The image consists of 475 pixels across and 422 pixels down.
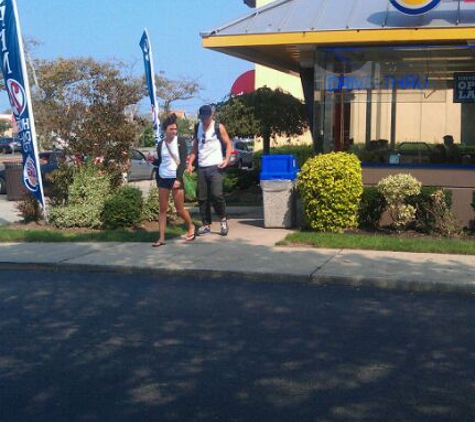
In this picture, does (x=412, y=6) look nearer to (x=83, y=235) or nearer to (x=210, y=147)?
(x=210, y=147)

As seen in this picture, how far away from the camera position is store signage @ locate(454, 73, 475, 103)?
11.9m

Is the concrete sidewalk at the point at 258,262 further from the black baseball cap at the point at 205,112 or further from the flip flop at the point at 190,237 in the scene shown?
the black baseball cap at the point at 205,112

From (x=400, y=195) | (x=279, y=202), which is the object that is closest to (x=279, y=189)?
(x=279, y=202)

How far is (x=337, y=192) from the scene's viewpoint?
35.7 feet

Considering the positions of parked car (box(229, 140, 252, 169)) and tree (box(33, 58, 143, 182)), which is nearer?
tree (box(33, 58, 143, 182))

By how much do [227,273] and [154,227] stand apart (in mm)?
4276

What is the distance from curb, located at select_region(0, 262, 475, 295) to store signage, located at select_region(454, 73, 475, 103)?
503 cm

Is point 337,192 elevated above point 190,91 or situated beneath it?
situated beneath

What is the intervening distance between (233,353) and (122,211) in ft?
22.1

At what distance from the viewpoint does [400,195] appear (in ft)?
35.4

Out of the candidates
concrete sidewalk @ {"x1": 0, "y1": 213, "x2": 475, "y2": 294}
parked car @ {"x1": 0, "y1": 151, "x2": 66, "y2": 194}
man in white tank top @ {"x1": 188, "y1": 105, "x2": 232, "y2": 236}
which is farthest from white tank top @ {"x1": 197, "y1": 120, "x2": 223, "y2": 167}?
parked car @ {"x1": 0, "y1": 151, "x2": 66, "y2": 194}

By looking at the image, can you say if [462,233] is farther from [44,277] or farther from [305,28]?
[44,277]

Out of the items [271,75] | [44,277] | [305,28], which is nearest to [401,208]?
[305,28]

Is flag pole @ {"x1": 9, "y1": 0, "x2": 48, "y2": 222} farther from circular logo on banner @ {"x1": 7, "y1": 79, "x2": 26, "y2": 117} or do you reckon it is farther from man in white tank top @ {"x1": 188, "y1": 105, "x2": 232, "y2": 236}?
man in white tank top @ {"x1": 188, "y1": 105, "x2": 232, "y2": 236}
